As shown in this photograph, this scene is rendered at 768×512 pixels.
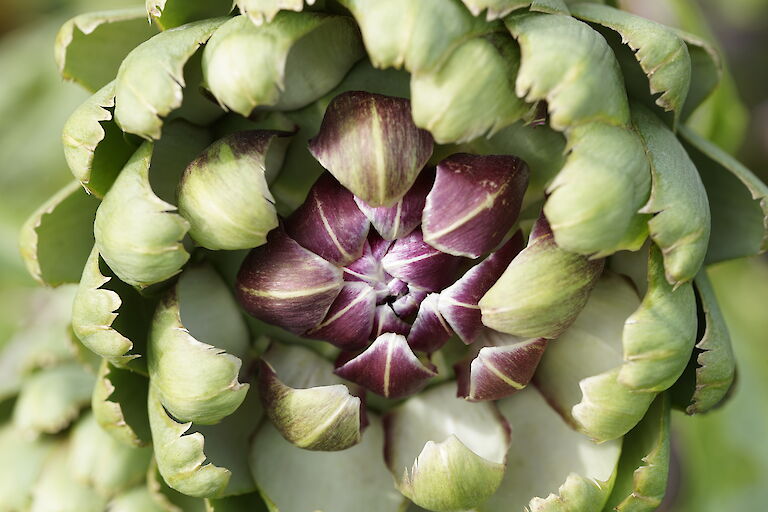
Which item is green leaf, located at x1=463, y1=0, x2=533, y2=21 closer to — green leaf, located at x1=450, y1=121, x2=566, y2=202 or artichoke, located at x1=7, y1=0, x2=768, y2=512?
artichoke, located at x1=7, y1=0, x2=768, y2=512

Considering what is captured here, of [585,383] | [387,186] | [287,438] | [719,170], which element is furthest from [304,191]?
[719,170]

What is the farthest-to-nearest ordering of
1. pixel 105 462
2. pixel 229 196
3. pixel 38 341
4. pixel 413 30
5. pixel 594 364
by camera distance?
pixel 38 341 → pixel 105 462 → pixel 594 364 → pixel 229 196 → pixel 413 30

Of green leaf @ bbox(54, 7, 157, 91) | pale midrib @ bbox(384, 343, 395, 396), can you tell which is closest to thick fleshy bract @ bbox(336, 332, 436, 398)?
pale midrib @ bbox(384, 343, 395, 396)

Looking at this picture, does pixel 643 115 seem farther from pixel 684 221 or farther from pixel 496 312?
pixel 496 312

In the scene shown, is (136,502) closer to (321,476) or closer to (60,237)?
(321,476)

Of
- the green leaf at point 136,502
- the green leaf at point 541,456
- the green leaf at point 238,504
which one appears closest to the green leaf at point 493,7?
the green leaf at point 541,456

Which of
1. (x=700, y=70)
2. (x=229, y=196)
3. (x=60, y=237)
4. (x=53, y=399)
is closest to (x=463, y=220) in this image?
(x=229, y=196)

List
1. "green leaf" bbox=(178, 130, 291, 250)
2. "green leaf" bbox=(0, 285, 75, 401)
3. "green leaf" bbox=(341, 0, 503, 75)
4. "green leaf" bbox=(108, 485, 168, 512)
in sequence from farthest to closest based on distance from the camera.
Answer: "green leaf" bbox=(0, 285, 75, 401) → "green leaf" bbox=(108, 485, 168, 512) → "green leaf" bbox=(178, 130, 291, 250) → "green leaf" bbox=(341, 0, 503, 75)
